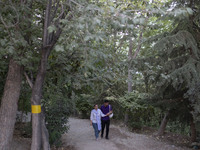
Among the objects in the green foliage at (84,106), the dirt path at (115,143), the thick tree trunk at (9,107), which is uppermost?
the thick tree trunk at (9,107)

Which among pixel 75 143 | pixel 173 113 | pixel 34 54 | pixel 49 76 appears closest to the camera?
pixel 34 54

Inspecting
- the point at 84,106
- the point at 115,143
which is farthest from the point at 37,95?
the point at 84,106

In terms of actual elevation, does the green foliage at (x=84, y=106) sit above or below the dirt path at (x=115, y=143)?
above

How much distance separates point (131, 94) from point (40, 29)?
314 inches

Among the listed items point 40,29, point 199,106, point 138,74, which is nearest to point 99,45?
point 40,29

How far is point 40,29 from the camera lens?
236 inches

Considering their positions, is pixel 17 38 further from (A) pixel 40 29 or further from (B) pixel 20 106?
(B) pixel 20 106

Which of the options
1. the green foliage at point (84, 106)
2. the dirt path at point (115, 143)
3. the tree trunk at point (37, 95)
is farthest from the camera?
the green foliage at point (84, 106)

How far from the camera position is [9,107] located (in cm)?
527

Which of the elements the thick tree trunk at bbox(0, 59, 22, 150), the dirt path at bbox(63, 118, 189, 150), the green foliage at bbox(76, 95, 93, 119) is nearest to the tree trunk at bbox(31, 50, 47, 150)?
the thick tree trunk at bbox(0, 59, 22, 150)

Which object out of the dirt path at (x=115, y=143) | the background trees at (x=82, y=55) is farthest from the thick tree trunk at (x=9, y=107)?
the dirt path at (x=115, y=143)

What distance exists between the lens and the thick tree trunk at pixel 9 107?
5199 mm

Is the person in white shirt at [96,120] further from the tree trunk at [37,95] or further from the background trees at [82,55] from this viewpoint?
the tree trunk at [37,95]

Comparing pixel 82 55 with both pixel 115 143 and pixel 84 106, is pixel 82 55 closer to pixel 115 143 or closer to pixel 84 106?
pixel 115 143
